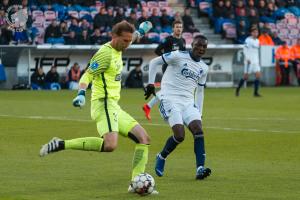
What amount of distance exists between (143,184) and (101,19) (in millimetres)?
26380

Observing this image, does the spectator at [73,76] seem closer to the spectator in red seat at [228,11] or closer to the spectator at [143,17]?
the spectator at [143,17]

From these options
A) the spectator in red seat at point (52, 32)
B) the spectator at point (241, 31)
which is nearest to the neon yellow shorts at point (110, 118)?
the spectator in red seat at point (52, 32)

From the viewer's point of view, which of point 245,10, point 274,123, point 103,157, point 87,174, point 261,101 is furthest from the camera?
point 245,10

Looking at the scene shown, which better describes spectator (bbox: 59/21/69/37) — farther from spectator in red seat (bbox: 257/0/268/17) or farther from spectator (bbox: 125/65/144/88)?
spectator in red seat (bbox: 257/0/268/17)

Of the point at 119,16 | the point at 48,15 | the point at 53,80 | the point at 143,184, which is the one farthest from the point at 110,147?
the point at 119,16

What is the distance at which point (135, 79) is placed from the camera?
3588 cm

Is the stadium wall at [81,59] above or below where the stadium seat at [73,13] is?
below

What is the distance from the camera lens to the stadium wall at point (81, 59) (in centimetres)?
3472

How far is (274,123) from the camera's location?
20516 mm

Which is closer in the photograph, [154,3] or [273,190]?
[273,190]

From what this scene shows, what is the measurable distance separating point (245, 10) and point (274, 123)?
21.2 m

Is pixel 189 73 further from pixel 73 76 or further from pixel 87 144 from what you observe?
pixel 73 76

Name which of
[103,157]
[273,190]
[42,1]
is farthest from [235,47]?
[273,190]

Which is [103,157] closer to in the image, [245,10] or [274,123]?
[274,123]
